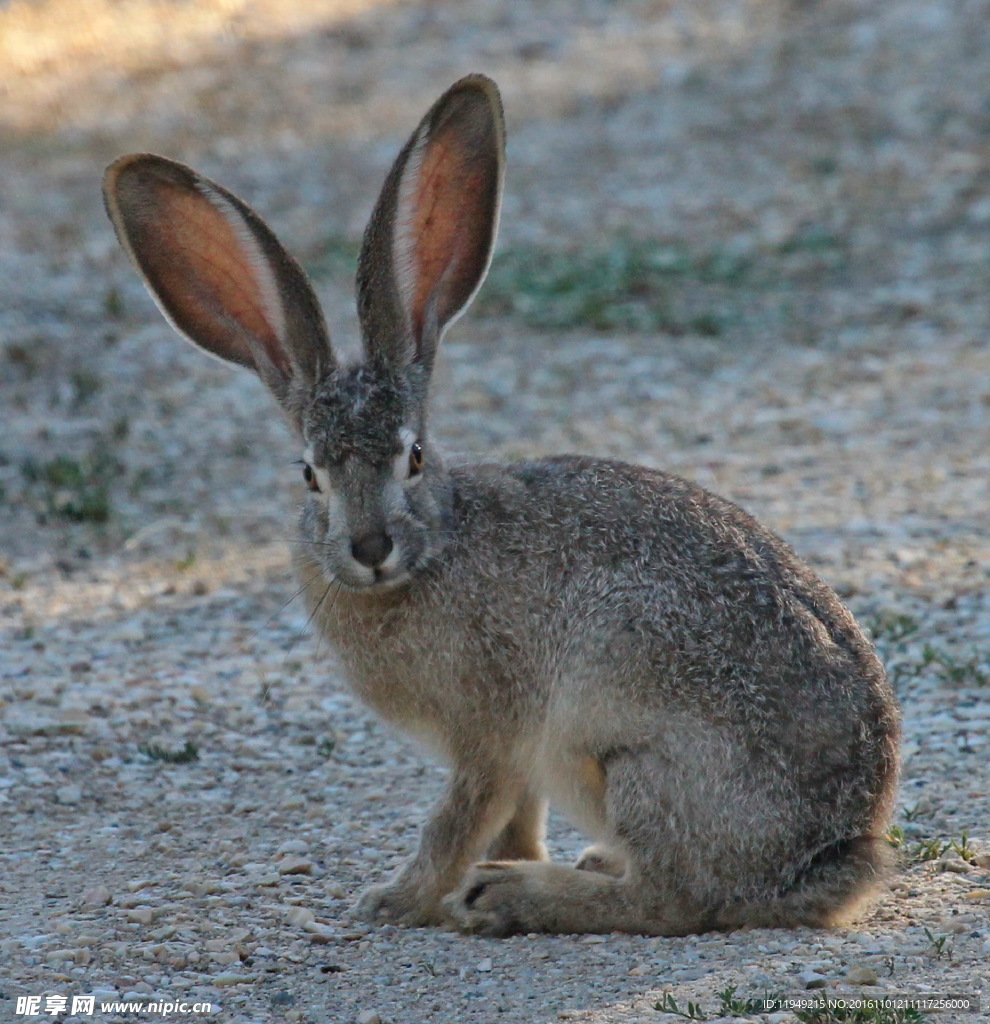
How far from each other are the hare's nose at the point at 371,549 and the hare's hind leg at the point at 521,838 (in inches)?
42.7

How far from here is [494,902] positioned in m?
5.12

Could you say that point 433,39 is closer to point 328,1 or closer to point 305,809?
point 328,1

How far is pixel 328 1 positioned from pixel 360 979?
15006mm

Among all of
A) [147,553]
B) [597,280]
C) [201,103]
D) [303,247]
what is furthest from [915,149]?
[147,553]

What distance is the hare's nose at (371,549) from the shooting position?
16.8 feet

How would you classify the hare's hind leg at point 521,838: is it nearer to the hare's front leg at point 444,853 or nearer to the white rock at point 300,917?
the hare's front leg at point 444,853

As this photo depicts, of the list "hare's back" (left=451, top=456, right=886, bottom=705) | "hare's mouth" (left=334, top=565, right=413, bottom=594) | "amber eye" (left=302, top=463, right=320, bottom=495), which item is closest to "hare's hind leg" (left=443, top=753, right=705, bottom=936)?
"hare's back" (left=451, top=456, right=886, bottom=705)

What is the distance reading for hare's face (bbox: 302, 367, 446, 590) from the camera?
5180 millimetres

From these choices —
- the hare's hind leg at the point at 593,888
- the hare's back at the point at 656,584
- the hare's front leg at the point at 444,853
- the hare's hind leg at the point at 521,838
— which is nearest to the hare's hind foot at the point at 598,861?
the hare's hind leg at the point at 593,888

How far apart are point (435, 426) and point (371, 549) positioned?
4.53 metres

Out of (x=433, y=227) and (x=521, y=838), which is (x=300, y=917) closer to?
(x=521, y=838)

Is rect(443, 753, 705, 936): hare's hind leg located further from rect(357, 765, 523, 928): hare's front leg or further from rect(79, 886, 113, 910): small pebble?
rect(79, 886, 113, 910): small pebble

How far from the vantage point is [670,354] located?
10812 millimetres

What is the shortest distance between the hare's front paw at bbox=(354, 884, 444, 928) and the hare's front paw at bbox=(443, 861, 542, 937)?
0.24ft
